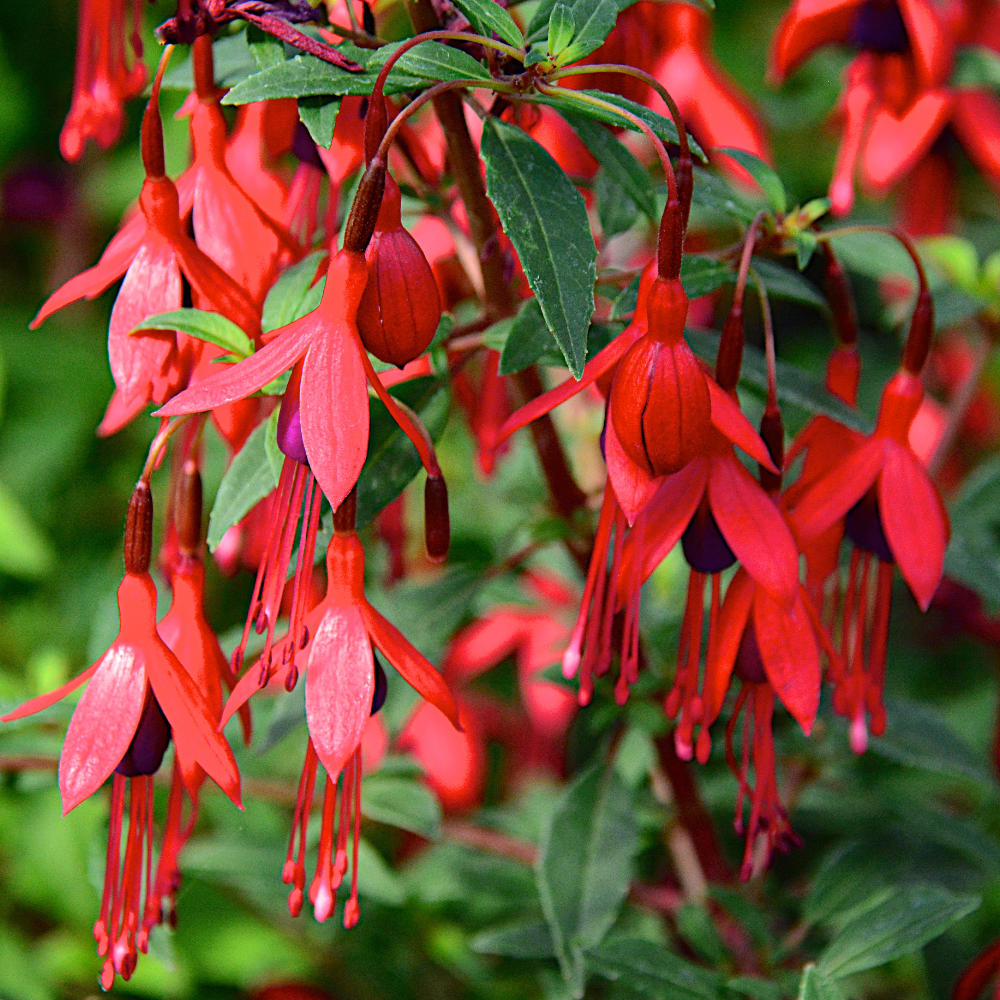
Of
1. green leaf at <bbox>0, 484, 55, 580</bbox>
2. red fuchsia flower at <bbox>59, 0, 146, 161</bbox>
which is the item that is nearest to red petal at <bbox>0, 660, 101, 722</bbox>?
red fuchsia flower at <bbox>59, 0, 146, 161</bbox>

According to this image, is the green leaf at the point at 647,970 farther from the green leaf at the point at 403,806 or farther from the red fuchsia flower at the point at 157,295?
the red fuchsia flower at the point at 157,295

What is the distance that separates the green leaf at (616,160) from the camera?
0.67m

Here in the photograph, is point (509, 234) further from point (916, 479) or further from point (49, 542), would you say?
point (49, 542)

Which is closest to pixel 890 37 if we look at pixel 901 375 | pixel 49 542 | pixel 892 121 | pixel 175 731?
pixel 892 121

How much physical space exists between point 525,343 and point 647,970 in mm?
392

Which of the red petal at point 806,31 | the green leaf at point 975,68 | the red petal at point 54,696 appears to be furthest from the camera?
the green leaf at point 975,68

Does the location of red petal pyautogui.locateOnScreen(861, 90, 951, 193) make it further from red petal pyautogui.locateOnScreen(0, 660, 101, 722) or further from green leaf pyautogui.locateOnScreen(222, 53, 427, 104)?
red petal pyautogui.locateOnScreen(0, 660, 101, 722)

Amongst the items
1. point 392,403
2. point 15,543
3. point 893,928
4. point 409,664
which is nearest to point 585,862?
point 893,928

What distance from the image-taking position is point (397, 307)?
0.53 m

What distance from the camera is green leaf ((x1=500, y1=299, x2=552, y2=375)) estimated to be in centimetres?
61

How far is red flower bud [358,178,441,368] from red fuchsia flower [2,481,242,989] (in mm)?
154

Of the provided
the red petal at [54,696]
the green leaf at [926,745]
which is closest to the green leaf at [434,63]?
the red petal at [54,696]

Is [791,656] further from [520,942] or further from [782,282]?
[520,942]

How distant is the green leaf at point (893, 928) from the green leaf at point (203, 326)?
1.61 ft
